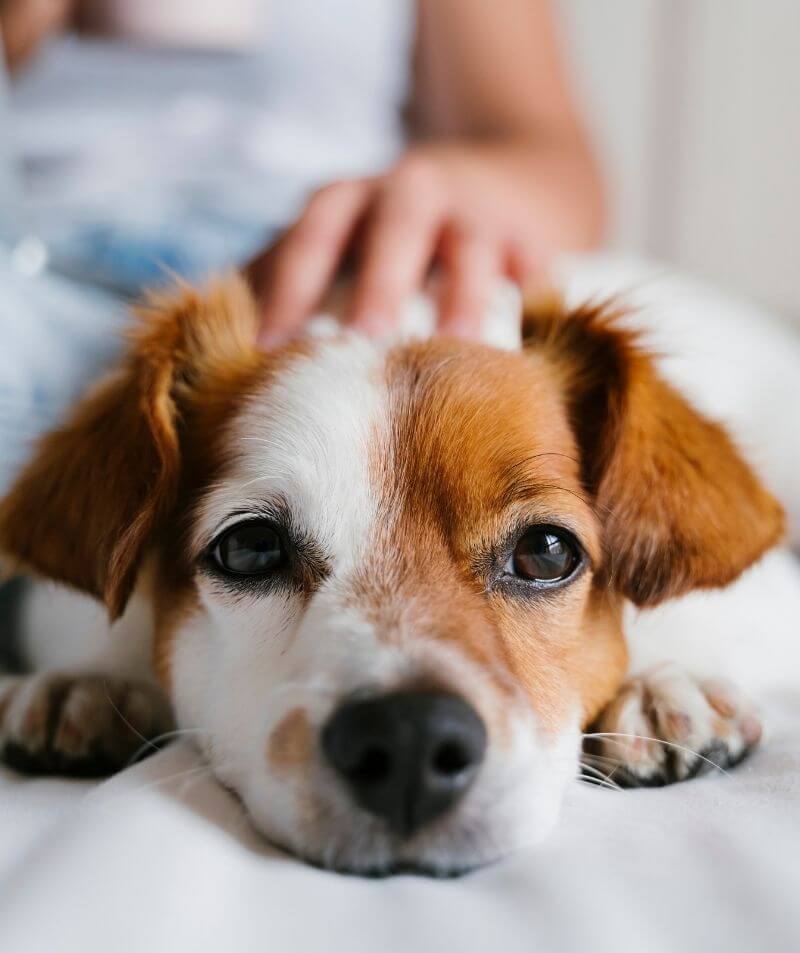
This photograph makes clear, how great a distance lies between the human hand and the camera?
5.09 feet

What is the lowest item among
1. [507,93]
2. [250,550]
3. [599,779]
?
[599,779]

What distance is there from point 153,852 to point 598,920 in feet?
1.14

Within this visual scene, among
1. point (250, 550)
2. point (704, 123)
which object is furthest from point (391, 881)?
point (704, 123)

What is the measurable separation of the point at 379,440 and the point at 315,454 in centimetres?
8

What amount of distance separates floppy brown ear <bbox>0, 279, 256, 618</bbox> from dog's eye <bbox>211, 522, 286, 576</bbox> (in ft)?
0.32

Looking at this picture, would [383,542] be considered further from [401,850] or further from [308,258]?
[308,258]

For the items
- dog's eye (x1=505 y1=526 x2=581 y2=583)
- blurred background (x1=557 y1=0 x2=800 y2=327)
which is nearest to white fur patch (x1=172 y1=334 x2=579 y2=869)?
dog's eye (x1=505 y1=526 x2=581 y2=583)

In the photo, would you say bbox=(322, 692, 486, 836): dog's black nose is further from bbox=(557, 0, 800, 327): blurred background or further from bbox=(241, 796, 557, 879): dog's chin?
bbox=(557, 0, 800, 327): blurred background

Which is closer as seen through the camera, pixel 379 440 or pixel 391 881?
pixel 391 881

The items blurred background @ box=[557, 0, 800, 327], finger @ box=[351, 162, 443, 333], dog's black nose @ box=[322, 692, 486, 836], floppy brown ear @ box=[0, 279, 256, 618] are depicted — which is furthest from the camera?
blurred background @ box=[557, 0, 800, 327]

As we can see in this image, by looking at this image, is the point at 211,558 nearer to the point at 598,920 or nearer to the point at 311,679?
the point at 311,679

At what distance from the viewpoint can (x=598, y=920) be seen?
0.69 metres

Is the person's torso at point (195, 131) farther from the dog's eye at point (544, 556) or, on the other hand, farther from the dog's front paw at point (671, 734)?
the dog's front paw at point (671, 734)

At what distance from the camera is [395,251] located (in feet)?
5.39
